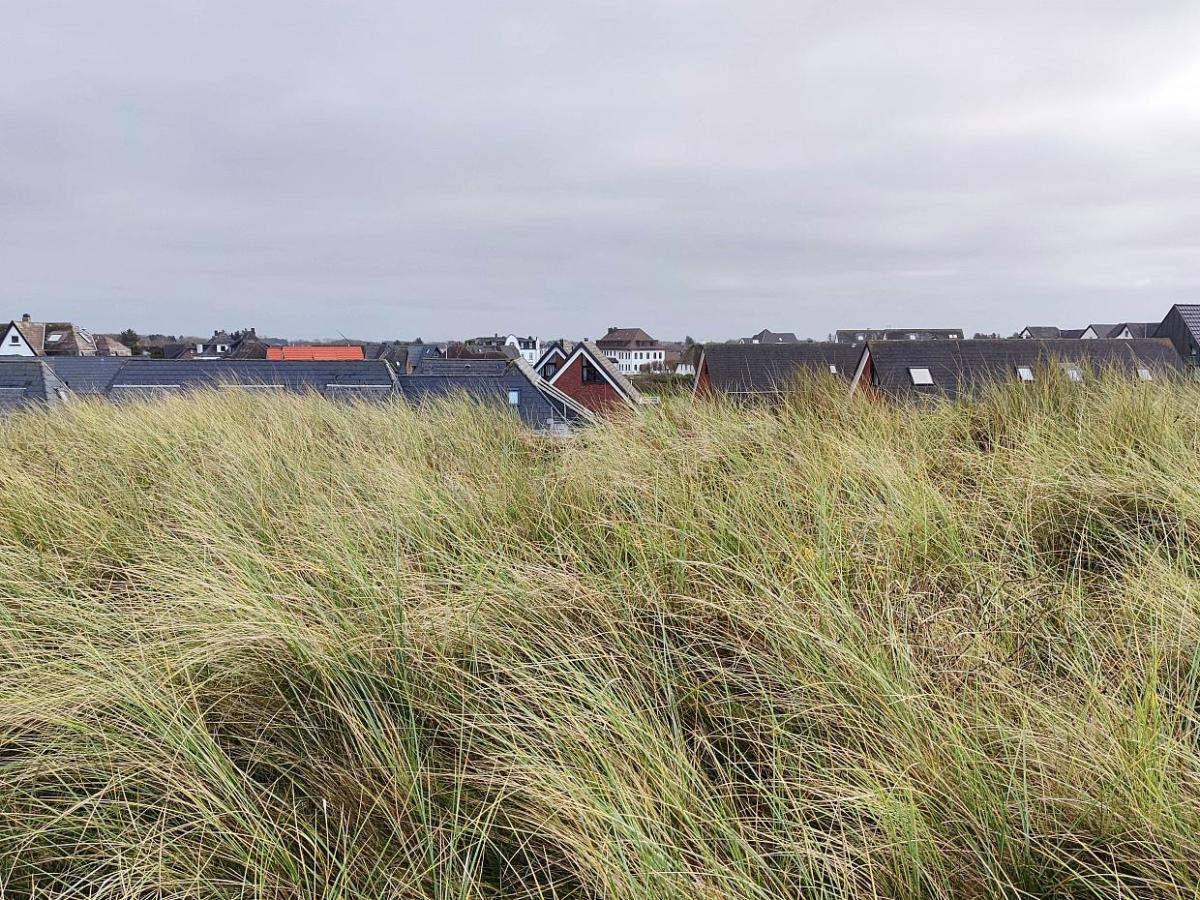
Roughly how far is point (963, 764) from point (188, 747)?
1.34 metres

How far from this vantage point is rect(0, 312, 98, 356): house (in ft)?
176

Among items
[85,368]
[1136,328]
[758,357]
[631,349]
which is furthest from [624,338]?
[85,368]

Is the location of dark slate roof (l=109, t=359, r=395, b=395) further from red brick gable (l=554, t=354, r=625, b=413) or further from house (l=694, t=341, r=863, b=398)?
house (l=694, t=341, r=863, b=398)

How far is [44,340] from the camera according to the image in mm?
57562

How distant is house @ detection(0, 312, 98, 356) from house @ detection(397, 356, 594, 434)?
32536 mm

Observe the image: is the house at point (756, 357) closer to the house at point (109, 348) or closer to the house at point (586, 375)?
the house at point (586, 375)

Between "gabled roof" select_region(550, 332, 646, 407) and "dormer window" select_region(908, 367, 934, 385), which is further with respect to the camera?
"gabled roof" select_region(550, 332, 646, 407)

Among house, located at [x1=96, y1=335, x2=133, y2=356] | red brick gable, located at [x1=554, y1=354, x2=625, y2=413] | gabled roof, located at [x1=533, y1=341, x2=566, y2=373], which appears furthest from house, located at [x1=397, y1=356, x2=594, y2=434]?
house, located at [x1=96, y1=335, x2=133, y2=356]

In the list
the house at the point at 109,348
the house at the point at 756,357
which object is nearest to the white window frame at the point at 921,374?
the house at the point at 756,357

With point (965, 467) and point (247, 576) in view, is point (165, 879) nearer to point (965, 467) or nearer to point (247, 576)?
point (247, 576)

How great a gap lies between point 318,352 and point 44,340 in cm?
2940

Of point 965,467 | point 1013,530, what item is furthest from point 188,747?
point 965,467

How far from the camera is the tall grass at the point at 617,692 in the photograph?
42.4 inches

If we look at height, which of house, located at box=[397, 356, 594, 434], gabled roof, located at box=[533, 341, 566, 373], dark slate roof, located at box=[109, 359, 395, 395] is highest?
gabled roof, located at box=[533, 341, 566, 373]
